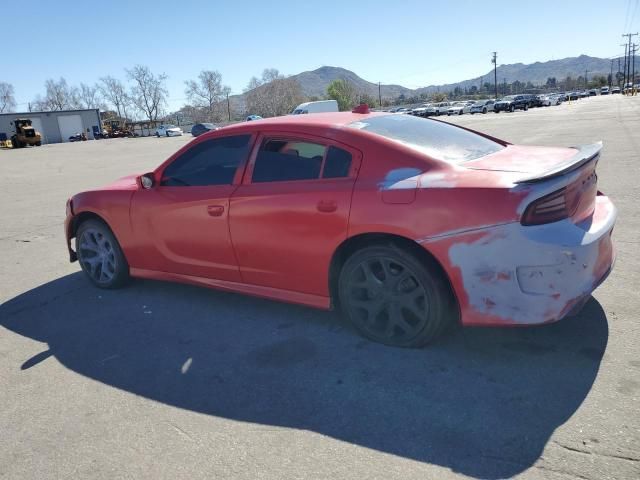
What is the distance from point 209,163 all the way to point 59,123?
88657mm

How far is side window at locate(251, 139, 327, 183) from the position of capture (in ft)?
11.9

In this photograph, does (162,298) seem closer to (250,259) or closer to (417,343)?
(250,259)

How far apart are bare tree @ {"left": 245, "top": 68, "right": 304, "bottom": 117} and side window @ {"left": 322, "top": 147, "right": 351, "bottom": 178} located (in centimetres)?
10873

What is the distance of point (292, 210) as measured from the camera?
11.9 ft

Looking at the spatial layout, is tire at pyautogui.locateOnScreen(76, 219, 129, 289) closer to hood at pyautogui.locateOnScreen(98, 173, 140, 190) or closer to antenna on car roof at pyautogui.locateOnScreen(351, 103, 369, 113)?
hood at pyautogui.locateOnScreen(98, 173, 140, 190)

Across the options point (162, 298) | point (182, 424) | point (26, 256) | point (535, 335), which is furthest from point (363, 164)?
point (26, 256)

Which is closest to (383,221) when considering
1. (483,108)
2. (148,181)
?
(148,181)

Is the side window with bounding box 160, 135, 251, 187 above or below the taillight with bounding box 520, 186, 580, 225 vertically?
above

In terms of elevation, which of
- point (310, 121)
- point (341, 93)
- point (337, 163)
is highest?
point (341, 93)

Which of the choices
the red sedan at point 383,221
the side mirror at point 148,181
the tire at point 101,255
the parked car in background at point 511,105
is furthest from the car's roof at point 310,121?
the parked car in background at point 511,105

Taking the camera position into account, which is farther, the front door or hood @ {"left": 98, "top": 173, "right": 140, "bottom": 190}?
hood @ {"left": 98, "top": 173, "right": 140, "bottom": 190}

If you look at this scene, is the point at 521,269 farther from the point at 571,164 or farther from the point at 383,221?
the point at 383,221

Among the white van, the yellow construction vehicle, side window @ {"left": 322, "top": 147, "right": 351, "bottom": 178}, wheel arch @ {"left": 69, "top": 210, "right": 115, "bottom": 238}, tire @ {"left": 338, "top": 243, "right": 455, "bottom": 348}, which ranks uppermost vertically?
the yellow construction vehicle

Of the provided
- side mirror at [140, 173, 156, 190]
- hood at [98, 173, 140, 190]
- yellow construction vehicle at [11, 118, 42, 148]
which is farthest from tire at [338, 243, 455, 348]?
yellow construction vehicle at [11, 118, 42, 148]
